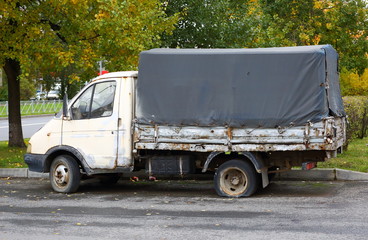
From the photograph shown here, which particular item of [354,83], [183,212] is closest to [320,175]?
[183,212]

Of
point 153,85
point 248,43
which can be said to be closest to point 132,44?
point 153,85

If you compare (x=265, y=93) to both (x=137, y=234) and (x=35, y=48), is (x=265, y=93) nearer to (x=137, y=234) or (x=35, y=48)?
(x=137, y=234)

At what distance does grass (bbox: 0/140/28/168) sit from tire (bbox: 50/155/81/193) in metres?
3.39

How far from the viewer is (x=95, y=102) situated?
11836 millimetres

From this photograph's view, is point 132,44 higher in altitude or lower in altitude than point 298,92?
higher

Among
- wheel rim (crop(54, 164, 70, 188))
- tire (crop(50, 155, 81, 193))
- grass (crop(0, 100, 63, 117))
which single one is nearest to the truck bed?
tire (crop(50, 155, 81, 193))

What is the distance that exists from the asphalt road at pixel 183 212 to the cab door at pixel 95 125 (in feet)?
2.28

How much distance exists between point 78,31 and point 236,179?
765 cm

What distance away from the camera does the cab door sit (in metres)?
11.6

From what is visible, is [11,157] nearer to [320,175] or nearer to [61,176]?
[61,176]

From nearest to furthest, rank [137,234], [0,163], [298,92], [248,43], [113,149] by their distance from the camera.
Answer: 1. [137,234]
2. [298,92]
3. [113,149]
4. [0,163]
5. [248,43]

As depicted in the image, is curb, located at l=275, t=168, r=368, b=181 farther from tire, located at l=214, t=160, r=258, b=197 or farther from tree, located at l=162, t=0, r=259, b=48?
tree, located at l=162, t=0, r=259, b=48

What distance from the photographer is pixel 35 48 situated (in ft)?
53.5

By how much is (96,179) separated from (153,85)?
3.28 m
